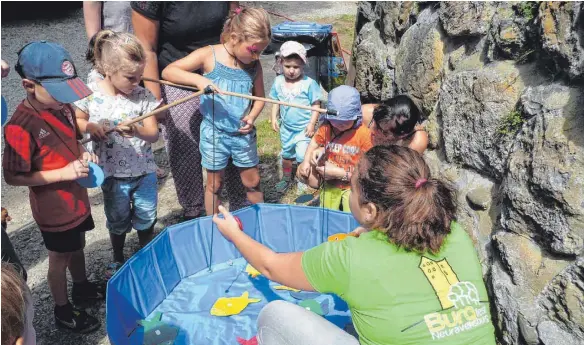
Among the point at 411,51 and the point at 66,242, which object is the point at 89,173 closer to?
the point at 66,242

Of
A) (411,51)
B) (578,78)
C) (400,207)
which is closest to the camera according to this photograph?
(400,207)

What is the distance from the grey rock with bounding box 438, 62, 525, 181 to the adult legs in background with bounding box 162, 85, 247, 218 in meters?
1.24

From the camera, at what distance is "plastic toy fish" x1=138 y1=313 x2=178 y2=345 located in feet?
7.19

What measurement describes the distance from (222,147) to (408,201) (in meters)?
1.41

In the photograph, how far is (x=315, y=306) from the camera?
2.41 m

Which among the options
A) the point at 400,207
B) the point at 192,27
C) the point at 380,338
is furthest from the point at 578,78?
the point at 192,27

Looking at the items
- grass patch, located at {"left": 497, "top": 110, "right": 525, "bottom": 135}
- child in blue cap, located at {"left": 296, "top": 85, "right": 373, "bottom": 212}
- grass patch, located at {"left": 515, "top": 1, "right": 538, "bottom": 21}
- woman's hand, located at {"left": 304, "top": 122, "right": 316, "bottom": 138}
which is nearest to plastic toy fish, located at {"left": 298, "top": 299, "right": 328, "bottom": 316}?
child in blue cap, located at {"left": 296, "top": 85, "right": 373, "bottom": 212}

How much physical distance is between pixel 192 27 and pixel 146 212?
3.18 feet

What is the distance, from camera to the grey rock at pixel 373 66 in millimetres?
3248

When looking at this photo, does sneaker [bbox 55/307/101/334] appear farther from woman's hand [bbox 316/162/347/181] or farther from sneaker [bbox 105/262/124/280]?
woman's hand [bbox 316/162/347/181]

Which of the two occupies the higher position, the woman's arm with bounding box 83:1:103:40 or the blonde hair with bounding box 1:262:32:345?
the woman's arm with bounding box 83:1:103:40

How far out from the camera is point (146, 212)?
7.89 feet

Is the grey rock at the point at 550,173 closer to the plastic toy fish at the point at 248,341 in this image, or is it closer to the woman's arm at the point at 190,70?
the plastic toy fish at the point at 248,341

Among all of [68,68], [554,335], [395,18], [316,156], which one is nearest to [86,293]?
[68,68]
